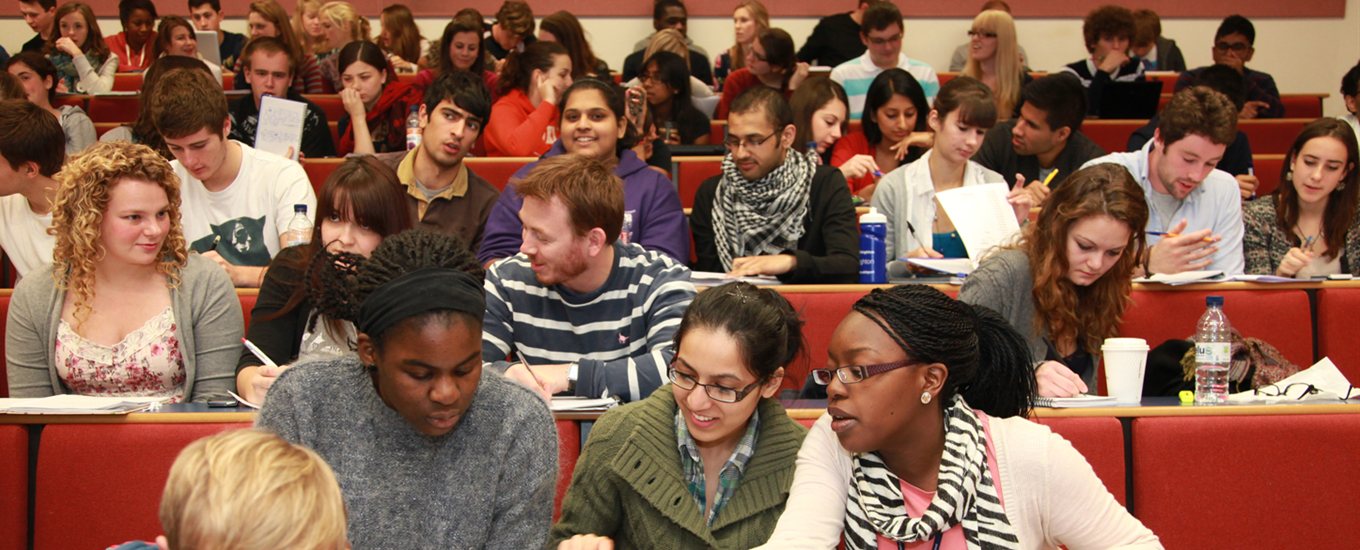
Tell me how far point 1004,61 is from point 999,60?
0.02 meters

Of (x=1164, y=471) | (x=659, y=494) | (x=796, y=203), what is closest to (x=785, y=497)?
(x=659, y=494)

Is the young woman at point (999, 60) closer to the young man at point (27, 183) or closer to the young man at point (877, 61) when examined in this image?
the young man at point (877, 61)

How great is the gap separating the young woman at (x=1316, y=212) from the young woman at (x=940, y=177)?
0.86 metres

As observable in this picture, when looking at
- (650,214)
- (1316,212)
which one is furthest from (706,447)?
(1316,212)

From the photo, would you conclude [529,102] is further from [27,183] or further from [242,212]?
[27,183]

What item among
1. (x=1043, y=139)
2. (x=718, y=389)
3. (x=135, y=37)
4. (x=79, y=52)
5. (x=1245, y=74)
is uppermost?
(x=135, y=37)

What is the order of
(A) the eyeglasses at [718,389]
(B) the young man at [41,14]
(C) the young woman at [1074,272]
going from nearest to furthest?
(A) the eyeglasses at [718,389] → (C) the young woman at [1074,272] → (B) the young man at [41,14]

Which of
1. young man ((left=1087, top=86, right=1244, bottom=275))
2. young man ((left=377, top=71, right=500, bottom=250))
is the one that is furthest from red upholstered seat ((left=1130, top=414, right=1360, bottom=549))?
young man ((left=377, top=71, right=500, bottom=250))

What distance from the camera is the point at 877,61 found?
641 centimetres

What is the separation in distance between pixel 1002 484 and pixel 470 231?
2502mm

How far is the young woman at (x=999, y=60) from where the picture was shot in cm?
620

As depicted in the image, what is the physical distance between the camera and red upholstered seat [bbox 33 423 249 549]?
2.40 metres

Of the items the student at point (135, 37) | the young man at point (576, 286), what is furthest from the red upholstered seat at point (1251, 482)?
the student at point (135, 37)

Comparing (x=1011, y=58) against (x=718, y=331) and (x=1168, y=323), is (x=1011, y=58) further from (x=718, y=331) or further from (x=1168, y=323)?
(x=718, y=331)
